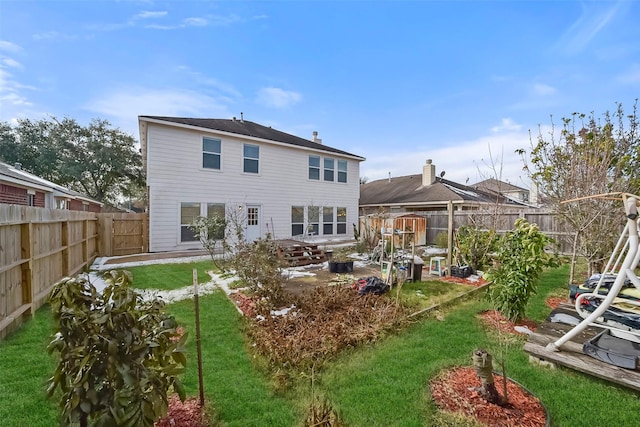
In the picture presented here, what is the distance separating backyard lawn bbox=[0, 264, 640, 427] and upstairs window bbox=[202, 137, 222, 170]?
9018 mm

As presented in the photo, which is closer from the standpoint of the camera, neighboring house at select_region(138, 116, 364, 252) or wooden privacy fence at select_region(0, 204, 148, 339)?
wooden privacy fence at select_region(0, 204, 148, 339)

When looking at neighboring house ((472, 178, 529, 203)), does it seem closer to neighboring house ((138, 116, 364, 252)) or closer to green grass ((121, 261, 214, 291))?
neighboring house ((138, 116, 364, 252))

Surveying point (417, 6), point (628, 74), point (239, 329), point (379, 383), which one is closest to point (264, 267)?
point (239, 329)

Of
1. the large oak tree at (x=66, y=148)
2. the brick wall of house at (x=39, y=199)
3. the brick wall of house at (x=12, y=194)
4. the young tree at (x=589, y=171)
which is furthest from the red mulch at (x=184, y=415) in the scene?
the large oak tree at (x=66, y=148)

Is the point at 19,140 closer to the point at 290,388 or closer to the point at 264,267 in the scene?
the point at 264,267

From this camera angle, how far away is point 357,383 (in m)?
3.02

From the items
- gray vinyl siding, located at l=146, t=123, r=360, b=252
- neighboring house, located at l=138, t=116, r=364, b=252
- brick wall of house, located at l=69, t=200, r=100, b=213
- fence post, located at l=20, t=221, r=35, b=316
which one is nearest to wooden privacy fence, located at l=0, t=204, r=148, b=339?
fence post, located at l=20, t=221, r=35, b=316

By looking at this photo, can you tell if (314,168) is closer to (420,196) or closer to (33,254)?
(420,196)

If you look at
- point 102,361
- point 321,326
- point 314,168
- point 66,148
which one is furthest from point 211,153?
point 66,148

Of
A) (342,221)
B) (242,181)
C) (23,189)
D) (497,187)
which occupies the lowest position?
(342,221)

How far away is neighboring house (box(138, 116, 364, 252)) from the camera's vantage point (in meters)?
11.6

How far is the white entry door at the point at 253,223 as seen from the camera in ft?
44.9

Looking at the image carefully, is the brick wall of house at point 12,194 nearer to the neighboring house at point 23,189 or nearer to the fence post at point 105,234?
the neighboring house at point 23,189

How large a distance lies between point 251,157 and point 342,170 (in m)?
5.76
